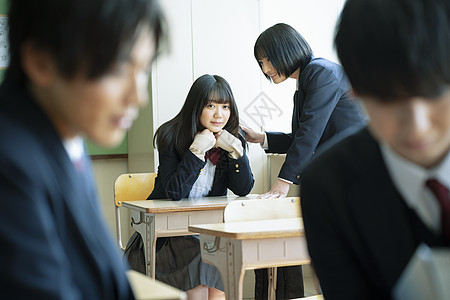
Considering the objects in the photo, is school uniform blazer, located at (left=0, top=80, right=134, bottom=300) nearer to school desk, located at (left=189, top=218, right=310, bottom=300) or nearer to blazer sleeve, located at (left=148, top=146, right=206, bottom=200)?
school desk, located at (left=189, top=218, right=310, bottom=300)

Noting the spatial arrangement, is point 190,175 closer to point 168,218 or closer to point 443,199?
point 168,218

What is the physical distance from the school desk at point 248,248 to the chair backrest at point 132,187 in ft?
4.20

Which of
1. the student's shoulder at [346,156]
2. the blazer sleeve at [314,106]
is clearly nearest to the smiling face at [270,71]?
the blazer sleeve at [314,106]

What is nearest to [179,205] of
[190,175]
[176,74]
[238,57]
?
[190,175]

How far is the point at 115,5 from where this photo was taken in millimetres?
614

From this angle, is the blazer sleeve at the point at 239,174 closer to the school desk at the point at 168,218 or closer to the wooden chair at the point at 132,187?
the school desk at the point at 168,218

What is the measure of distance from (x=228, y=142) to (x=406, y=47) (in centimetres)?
233

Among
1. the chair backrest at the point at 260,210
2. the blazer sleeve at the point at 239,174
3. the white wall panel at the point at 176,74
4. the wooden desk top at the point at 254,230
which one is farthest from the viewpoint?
the white wall panel at the point at 176,74

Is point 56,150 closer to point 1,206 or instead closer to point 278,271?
point 1,206

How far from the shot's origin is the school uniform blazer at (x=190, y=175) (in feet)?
9.45

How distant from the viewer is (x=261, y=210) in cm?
229

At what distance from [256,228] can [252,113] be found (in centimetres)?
Answer: 226

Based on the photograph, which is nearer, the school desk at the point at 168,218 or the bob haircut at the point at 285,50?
the school desk at the point at 168,218

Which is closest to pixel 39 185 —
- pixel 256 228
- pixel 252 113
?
pixel 256 228
